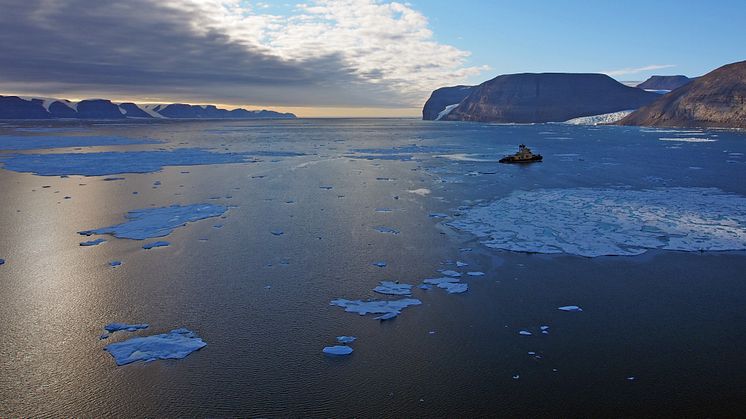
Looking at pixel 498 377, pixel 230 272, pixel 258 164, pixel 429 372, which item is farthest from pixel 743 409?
pixel 258 164

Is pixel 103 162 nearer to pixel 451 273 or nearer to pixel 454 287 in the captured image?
pixel 451 273

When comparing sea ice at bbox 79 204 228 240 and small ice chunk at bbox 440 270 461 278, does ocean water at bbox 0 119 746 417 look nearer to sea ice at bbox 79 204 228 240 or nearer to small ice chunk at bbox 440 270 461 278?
small ice chunk at bbox 440 270 461 278

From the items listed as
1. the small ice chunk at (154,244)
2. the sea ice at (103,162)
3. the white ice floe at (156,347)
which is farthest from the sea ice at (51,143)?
the white ice floe at (156,347)

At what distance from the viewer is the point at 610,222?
617 inches

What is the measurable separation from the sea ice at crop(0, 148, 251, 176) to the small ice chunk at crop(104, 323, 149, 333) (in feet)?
76.4

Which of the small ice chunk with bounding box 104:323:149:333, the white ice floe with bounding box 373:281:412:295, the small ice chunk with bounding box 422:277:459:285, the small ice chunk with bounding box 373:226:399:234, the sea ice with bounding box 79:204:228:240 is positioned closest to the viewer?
the small ice chunk with bounding box 104:323:149:333

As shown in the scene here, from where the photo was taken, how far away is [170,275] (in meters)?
11.0

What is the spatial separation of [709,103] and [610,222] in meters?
114

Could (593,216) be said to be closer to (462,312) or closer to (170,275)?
(462,312)

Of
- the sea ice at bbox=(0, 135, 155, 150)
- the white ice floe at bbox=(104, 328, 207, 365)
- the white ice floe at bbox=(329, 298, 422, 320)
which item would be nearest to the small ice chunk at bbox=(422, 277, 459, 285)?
the white ice floe at bbox=(329, 298, 422, 320)

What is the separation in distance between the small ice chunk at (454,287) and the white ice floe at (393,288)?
2.46 ft

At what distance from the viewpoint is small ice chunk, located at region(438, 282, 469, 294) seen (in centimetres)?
994

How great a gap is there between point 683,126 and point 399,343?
126941mm

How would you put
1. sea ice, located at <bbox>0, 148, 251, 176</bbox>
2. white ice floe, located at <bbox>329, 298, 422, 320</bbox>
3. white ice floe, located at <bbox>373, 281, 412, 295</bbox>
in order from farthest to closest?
sea ice, located at <bbox>0, 148, 251, 176</bbox> → white ice floe, located at <bbox>373, 281, 412, 295</bbox> → white ice floe, located at <bbox>329, 298, 422, 320</bbox>
